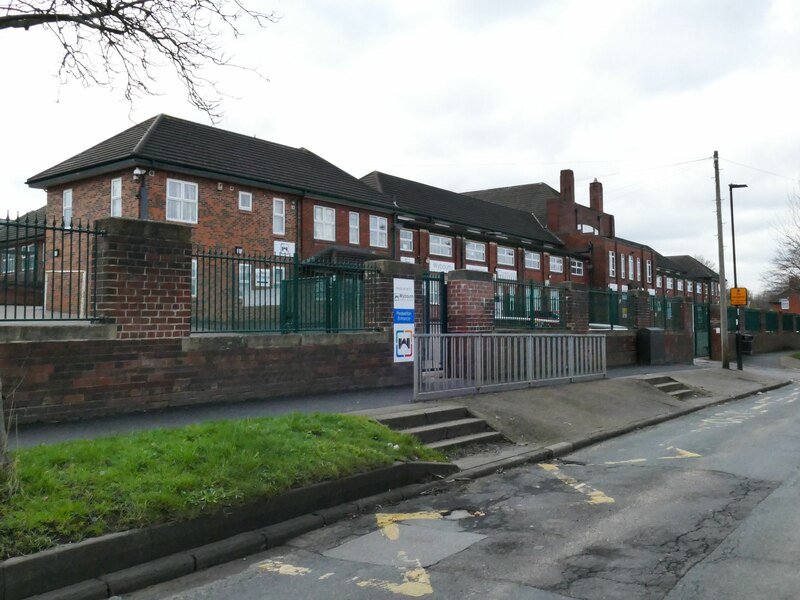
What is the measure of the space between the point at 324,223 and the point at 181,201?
26.6 ft

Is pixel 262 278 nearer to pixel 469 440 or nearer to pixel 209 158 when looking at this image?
pixel 469 440

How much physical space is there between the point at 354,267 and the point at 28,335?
5630mm

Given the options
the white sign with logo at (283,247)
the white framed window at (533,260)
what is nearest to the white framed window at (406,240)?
the white sign with logo at (283,247)

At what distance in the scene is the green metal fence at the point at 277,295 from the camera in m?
9.86

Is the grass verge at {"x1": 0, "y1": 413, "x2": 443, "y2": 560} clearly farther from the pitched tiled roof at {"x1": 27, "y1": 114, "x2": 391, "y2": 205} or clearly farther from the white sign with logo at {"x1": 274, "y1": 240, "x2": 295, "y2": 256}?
the white sign with logo at {"x1": 274, "y1": 240, "x2": 295, "y2": 256}

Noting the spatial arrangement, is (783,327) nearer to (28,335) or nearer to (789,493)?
(789,493)

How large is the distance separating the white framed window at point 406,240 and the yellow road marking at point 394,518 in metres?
31.4

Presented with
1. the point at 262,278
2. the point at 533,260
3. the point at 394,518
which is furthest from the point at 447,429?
the point at 533,260

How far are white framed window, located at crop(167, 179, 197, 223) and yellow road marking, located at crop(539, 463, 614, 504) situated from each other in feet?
66.6

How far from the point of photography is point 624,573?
4.36 m

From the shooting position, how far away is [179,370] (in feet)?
29.1

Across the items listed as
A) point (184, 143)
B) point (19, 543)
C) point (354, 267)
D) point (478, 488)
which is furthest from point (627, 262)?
point (19, 543)

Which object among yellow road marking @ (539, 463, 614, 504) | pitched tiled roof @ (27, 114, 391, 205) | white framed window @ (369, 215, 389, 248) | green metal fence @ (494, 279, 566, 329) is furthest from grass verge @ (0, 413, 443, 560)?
white framed window @ (369, 215, 389, 248)

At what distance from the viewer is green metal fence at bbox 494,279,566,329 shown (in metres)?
15.4
